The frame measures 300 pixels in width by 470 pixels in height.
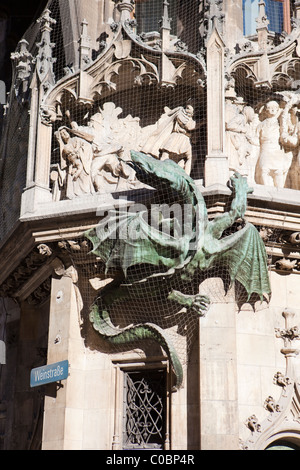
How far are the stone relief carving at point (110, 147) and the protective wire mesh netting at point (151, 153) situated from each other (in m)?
0.02

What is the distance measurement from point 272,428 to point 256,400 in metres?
0.44

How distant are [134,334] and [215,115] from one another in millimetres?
3322

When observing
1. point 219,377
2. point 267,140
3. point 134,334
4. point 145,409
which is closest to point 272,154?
point 267,140

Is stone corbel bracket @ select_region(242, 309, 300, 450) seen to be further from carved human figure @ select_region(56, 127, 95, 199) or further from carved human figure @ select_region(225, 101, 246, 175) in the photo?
carved human figure @ select_region(56, 127, 95, 199)

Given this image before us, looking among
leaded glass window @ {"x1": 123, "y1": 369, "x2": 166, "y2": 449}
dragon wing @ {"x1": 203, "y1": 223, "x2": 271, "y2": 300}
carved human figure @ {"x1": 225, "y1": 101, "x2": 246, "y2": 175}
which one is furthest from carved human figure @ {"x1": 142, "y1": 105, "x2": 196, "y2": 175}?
leaded glass window @ {"x1": 123, "y1": 369, "x2": 166, "y2": 449}

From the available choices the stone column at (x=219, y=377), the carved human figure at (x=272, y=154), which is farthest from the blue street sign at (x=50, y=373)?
the carved human figure at (x=272, y=154)

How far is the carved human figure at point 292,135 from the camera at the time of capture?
15047mm

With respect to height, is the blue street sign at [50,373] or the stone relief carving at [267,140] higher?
the stone relief carving at [267,140]

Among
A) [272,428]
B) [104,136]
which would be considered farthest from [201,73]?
[272,428]

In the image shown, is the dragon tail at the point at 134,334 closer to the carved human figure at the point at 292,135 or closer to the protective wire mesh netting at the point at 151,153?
the protective wire mesh netting at the point at 151,153

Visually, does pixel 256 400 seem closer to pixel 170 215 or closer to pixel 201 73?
pixel 170 215

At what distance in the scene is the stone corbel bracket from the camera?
1359 cm

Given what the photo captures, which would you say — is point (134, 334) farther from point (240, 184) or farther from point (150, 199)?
point (240, 184)

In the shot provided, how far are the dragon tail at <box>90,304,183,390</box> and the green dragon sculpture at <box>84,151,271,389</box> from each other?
0.01 m
